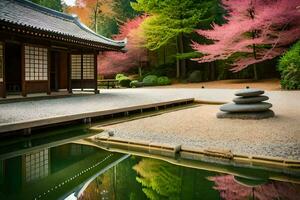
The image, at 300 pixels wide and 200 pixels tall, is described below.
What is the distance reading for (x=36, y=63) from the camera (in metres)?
12.2

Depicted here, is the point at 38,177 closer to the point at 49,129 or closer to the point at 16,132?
the point at 16,132

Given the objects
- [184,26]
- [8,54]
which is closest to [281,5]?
[184,26]

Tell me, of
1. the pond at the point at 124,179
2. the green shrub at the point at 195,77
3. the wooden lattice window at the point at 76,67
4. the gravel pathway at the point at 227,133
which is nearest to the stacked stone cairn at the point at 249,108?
the gravel pathway at the point at 227,133

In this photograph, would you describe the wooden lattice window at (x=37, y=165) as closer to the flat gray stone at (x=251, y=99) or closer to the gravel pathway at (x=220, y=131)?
the gravel pathway at (x=220, y=131)

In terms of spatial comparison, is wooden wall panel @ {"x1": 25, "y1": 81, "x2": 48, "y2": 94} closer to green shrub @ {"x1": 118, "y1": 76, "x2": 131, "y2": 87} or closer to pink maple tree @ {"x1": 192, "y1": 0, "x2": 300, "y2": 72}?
→ green shrub @ {"x1": 118, "y1": 76, "x2": 131, "y2": 87}

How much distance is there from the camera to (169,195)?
3758 mm

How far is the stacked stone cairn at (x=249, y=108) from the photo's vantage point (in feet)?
26.3

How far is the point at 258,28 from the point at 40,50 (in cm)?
1267

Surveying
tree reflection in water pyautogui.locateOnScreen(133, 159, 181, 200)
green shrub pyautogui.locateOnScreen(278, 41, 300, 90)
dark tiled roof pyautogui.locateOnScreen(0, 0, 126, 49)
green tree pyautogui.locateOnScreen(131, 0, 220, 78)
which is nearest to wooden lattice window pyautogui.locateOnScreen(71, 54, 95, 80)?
dark tiled roof pyautogui.locateOnScreen(0, 0, 126, 49)

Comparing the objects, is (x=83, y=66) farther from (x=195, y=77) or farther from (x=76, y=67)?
(x=195, y=77)

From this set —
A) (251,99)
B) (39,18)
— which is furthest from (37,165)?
(39,18)

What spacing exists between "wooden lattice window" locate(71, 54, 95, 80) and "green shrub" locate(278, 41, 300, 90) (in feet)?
32.2

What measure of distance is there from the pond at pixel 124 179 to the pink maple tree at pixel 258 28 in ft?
49.1

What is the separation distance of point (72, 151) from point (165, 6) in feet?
60.8
